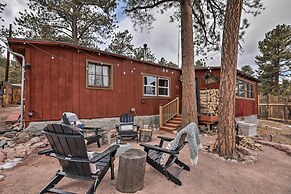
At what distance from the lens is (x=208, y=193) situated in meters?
2.56

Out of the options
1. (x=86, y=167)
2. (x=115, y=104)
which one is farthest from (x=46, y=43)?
(x=86, y=167)

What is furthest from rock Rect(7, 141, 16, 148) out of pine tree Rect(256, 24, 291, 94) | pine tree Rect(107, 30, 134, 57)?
pine tree Rect(256, 24, 291, 94)

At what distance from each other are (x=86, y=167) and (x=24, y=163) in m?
2.39

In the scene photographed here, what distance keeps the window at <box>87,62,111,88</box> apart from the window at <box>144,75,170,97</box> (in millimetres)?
2097

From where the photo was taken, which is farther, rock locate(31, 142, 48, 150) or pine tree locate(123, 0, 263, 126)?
pine tree locate(123, 0, 263, 126)

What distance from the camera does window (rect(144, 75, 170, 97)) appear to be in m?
8.70

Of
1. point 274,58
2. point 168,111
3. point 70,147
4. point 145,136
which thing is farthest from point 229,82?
point 274,58

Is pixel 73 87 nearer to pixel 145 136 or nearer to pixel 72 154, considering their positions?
pixel 145 136

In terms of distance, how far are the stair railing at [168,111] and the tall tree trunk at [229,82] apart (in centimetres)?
406

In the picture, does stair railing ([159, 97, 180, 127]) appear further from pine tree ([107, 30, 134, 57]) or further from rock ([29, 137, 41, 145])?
pine tree ([107, 30, 134, 57])

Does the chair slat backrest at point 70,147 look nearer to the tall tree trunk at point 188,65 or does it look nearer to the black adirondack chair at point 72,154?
the black adirondack chair at point 72,154

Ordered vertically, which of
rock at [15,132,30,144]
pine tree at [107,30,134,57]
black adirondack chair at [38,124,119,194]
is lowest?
rock at [15,132,30,144]

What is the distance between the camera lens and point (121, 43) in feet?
53.8

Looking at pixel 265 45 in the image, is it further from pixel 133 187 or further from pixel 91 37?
pixel 133 187
